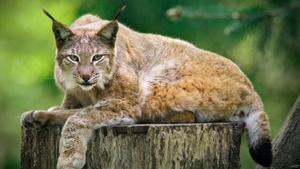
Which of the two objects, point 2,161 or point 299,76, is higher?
point 299,76

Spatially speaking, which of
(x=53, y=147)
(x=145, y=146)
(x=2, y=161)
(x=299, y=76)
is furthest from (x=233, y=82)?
(x=2, y=161)

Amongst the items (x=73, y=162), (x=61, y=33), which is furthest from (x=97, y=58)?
(x=73, y=162)

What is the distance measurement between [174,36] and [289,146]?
172 inches

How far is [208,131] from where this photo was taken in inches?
246

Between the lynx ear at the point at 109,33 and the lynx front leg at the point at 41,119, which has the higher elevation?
the lynx ear at the point at 109,33

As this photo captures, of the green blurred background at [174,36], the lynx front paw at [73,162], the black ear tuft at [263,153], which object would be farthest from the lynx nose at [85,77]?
the black ear tuft at [263,153]

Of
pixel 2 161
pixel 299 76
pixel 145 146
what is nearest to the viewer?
pixel 145 146

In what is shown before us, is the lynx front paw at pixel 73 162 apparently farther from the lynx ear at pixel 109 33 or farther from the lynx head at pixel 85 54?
the lynx ear at pixel 109 33

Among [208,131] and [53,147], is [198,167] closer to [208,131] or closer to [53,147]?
[208,131]

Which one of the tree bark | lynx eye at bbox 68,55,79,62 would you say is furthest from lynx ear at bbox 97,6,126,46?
the tree bark

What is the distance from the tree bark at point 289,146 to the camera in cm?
657

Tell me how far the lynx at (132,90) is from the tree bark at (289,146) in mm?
256

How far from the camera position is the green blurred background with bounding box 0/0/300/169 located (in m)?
7.01

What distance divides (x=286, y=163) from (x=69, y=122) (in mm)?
2038
